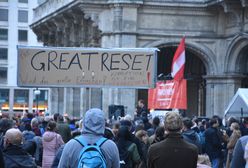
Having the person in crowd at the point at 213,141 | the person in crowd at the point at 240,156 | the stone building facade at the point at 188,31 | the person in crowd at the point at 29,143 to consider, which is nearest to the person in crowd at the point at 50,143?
Answer: the person in crowd at the point at 29,143

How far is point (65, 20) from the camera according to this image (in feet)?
131

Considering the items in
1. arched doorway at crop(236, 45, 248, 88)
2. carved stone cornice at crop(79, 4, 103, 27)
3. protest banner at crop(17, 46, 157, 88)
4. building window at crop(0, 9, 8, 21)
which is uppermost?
building window at crop(0, 9, 8, 21)

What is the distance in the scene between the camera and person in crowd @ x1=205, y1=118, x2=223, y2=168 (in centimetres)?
1742

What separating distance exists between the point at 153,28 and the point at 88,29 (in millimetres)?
5879

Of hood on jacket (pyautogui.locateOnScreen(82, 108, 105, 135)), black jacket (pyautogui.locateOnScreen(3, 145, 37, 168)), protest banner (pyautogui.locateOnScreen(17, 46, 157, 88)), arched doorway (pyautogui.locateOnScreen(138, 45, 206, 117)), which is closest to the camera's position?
hood on jacket (pyautogui.locateOnScreen(82, 108, 105, 135))

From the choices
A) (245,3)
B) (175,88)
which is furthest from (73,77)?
(245,3)

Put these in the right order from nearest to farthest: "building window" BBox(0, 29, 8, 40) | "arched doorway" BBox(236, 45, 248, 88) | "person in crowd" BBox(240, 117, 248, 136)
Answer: "person in crowd" BBox(240, 117, 248, 136) < "arched doorway" BBox(236, 45, 248, 88) < "building window" BBox(0, 29, 8, 40)

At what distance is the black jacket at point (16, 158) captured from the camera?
26.9 ft

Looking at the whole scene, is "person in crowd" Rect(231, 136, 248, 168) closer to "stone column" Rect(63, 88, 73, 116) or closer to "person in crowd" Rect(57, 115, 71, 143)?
"person in crowd" Rect(57, 115, 71, 143)

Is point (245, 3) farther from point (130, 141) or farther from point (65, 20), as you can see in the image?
point (130, 141)

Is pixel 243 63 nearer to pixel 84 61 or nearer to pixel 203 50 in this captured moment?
pixel 203 50

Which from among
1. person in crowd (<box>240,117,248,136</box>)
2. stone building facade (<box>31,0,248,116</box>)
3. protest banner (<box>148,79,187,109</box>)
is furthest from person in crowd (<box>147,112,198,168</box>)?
stone building facade (<box>31,0,248,116</box>)

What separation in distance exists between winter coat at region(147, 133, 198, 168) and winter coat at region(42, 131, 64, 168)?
255 inches

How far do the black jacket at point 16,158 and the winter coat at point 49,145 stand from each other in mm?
5269
